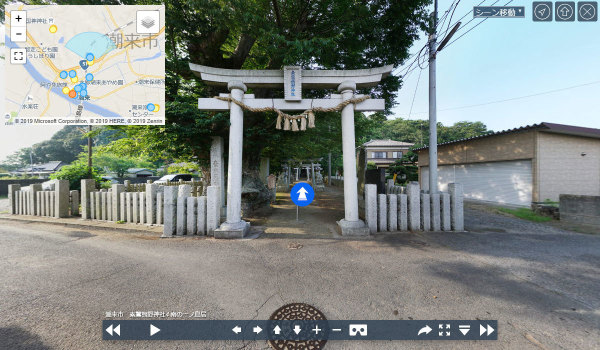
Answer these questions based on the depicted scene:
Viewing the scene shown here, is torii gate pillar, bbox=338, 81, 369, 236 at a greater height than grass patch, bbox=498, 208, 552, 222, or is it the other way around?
torii gate pillar, bbox=338, 81, 369, 236

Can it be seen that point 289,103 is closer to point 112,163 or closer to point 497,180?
point 497,180

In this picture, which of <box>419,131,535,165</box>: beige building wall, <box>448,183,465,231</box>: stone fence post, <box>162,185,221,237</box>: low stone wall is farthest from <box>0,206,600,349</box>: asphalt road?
<box>419,131,535,165</box>: beige building wall

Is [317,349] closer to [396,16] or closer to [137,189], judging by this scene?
[396,16]

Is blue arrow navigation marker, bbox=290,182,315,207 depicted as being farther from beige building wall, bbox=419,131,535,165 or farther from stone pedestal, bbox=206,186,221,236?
beige building wall, bbox=419,131,535,165

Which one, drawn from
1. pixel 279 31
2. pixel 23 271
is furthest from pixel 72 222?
pixel 279 31

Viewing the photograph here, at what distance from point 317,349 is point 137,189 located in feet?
37.4

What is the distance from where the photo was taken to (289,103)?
5898mm

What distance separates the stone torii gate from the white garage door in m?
10.2

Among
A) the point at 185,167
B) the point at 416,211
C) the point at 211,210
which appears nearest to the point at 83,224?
the point at 211,210

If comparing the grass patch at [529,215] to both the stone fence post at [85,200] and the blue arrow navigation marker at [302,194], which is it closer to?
the blue arrow navigation marker at [302,194]

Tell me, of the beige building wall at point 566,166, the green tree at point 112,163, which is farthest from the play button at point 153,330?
the green tree at point 112,163

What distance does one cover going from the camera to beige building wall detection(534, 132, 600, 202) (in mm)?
9401

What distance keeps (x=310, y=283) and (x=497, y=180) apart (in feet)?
45.3

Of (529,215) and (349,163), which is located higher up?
(349,163)
